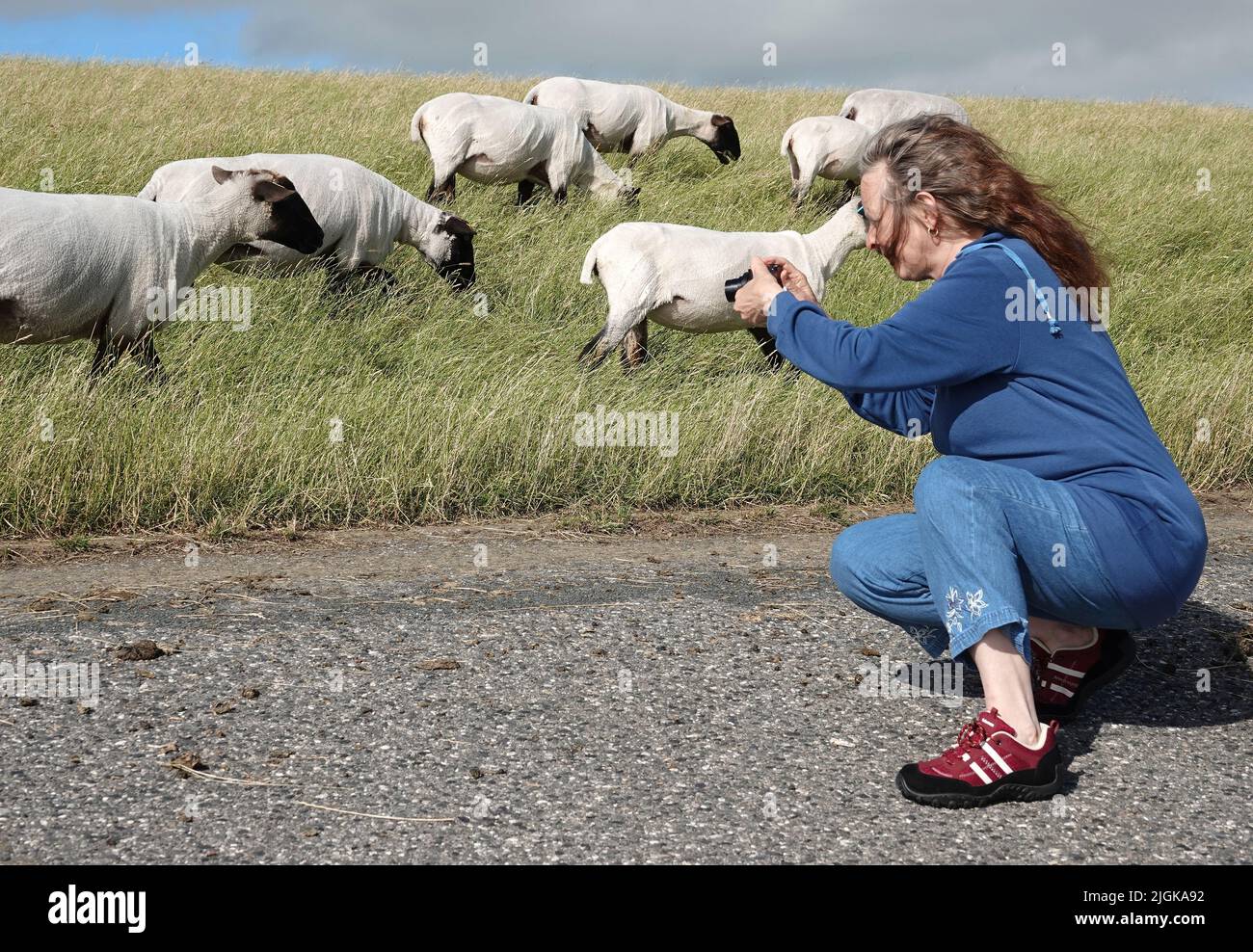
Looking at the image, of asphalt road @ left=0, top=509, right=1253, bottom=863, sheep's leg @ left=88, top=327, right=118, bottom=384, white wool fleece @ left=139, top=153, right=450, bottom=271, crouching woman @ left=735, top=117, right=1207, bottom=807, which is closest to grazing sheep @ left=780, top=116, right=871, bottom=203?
white wool fleece @ left=139, top=153, right=450, bottom=271

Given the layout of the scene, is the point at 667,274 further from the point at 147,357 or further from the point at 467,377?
the point at 147,357

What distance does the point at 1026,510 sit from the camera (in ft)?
11.3

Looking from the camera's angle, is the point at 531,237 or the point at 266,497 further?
the point at 531,237

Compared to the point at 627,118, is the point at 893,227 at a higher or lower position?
lower

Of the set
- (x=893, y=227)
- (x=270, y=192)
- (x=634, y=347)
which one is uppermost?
(x=893, y=227)

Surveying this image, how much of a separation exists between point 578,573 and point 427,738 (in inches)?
77.8

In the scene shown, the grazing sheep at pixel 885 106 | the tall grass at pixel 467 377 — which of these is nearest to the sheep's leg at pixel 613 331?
the tall grass at pixel 467 377

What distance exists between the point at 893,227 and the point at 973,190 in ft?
0.81

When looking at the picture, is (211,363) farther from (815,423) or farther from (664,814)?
(664,814)

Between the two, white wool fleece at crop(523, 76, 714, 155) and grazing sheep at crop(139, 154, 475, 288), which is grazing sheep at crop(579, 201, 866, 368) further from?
white wool fleece at crop(523, 76, 714, 155)

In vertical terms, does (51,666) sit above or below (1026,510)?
below

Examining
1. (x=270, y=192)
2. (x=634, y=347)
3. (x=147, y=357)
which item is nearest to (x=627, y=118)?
(x=634, y=347)

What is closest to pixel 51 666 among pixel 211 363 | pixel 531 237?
pixel 211 363

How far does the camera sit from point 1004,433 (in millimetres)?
3590
